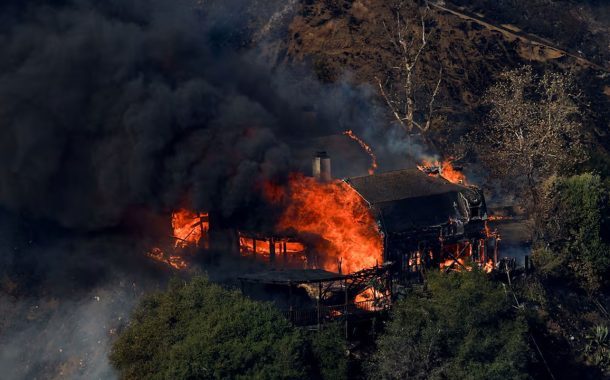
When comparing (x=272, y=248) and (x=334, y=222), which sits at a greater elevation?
(x=334, y=222)

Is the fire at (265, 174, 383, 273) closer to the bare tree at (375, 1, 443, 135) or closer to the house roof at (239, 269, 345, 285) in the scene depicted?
the house roof at (239, 269, 345, 285)

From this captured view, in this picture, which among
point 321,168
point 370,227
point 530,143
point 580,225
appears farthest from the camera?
point 530,143

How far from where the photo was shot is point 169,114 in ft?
142

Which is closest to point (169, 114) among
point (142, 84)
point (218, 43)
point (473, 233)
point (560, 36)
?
point (142, 84)

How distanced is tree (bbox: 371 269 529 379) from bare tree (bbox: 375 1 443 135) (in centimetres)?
2187

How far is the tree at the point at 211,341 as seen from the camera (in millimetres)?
30656

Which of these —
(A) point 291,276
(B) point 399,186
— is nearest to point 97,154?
(A) point 291,276

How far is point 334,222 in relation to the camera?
136 ft

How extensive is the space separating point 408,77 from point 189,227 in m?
20.7

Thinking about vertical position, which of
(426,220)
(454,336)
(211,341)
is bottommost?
(454,336)

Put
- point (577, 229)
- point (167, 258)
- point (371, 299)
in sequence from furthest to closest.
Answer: point (577, 229) → point (167, 258) → point (371, 299)

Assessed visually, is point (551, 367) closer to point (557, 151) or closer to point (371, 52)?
point (557, 151)

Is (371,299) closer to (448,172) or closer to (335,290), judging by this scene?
(335,290)

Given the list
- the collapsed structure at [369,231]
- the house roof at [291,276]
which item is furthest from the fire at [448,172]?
the house roof at [291,276]
